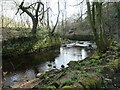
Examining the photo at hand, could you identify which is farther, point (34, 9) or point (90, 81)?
point (34, 9)

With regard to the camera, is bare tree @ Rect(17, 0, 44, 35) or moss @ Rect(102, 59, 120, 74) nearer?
moss @ Rect(102, 59, 120, 74)

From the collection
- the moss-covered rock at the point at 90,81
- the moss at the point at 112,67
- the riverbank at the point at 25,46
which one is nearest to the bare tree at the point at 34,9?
the riverbank at the point at 25,46

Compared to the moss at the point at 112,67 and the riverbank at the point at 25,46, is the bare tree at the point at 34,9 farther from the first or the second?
the moss at the point at 112,67

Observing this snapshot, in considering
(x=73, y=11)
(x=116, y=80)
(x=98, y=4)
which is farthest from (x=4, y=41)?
(x=73, y=11)

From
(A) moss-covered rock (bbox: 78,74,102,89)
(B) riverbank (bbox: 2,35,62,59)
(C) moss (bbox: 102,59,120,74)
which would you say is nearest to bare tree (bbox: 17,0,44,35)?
(B) riverbank (bbox: 2,35,62,59)

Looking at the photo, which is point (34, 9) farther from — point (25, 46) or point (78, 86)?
point (78, 86)

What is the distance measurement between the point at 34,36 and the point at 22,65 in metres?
7.53

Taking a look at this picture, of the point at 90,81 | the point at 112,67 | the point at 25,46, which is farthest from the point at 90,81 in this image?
the point at 25,46

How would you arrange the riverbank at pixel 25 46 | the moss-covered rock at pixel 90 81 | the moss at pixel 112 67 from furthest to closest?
the riverbank at pixel 25 46 → the moss at pixel 112 67 → the moss-covered rock at pixel 90 81

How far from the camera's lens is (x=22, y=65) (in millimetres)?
15656

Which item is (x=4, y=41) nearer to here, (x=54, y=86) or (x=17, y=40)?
(x=17, y=40)

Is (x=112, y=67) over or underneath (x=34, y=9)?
underneath

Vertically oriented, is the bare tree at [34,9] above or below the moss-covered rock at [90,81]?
above

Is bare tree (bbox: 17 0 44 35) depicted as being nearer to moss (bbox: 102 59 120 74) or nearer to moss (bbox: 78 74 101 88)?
moss (bbox: 102 59 120 74)
